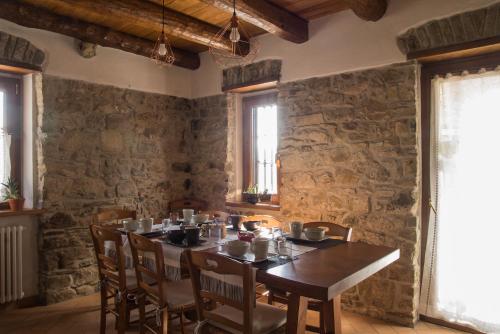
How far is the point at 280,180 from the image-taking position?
12.3 feet

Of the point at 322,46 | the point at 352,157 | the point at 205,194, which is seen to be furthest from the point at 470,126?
the point at 205,194

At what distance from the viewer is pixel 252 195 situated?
3.91 m

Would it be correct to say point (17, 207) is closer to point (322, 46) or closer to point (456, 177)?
point (322, 46)

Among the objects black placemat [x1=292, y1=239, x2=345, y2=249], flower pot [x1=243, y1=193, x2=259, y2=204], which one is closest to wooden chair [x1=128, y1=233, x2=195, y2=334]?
black placemat [x1=292, y1=239, x2=345, y2=249]

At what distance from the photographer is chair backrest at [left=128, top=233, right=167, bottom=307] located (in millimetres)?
1989

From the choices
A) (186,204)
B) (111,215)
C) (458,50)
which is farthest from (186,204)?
(458,50)

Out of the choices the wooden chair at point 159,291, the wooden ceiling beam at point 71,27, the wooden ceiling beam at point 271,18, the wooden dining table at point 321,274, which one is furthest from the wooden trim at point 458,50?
the wooden ceiling beam at point 71,27

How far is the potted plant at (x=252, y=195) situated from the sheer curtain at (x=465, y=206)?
5.71ft

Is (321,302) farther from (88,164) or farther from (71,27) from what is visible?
(71,27)

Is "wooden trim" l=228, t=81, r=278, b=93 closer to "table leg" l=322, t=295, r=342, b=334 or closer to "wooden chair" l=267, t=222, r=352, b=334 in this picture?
"wooden chair" l=267, t=222, r=352, b=334

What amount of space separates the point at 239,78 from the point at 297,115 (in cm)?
90

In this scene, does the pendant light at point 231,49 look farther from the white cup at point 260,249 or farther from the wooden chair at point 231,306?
the wooden chair at point 231,306

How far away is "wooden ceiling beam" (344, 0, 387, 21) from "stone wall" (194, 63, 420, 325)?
426 millimetres

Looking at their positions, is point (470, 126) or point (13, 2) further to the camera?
point (13, 2)
